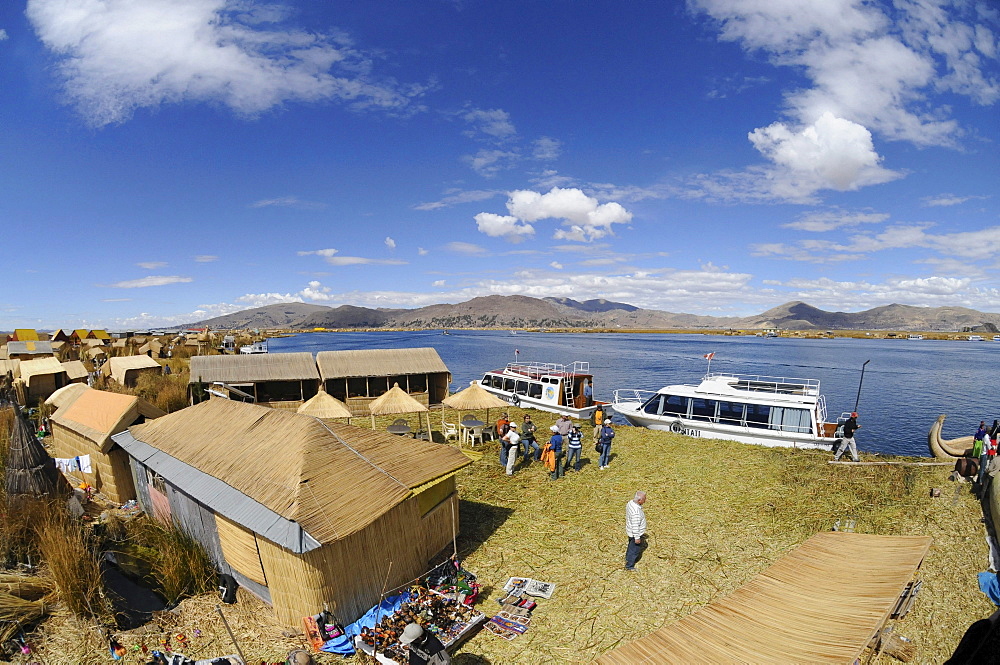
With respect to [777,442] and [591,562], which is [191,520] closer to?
[591,562]

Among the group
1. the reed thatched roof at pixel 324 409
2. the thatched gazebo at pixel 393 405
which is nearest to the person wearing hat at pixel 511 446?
the thatched gazebo at pixel 393 405

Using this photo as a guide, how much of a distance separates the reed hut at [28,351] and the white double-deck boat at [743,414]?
171 ft

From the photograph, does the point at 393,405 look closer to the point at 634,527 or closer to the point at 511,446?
the point at 511,446

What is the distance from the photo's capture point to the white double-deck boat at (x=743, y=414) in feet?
69.7

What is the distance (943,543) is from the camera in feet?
35.5

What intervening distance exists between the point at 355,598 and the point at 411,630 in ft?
10.2

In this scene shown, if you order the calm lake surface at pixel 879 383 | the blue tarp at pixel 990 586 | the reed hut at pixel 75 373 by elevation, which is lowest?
the calm lake surface at pixel 879 383

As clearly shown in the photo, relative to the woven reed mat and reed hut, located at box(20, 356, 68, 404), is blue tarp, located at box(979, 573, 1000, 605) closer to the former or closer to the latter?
the woven reed mat

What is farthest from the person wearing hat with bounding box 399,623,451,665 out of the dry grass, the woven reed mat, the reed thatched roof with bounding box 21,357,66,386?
the reed thatched roof with bounding box 21,357,66,386

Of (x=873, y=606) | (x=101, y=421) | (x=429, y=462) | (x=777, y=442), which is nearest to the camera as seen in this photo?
(x=873, y=606)

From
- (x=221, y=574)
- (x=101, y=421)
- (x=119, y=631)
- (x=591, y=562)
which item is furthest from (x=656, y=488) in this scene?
(x=101, y=421)

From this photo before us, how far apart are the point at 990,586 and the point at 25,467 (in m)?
20.9

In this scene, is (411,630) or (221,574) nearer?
(411,630)

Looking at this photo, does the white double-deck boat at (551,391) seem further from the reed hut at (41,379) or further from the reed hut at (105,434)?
the reed hut at (41,379)
